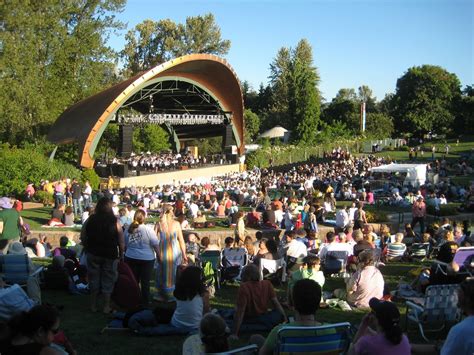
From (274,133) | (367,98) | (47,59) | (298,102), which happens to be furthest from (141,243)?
(367,98)

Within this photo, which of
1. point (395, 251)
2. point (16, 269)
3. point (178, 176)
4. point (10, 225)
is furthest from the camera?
point (178, 176)

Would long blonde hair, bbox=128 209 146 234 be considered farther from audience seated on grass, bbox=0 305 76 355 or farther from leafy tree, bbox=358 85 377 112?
leafy tree, bbox=358 85 377 112

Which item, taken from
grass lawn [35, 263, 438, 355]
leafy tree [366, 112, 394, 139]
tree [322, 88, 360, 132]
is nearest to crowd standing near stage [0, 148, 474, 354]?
grass lawn [35, 263, 438, 355]

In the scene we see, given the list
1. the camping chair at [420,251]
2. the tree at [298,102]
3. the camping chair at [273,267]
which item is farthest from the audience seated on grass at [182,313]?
the tree at [298,102]

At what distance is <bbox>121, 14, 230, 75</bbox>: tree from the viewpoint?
53.6 meters

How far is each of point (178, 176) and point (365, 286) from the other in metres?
23.2

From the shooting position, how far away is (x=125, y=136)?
26672mm

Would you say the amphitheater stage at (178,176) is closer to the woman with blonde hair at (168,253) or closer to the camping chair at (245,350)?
the woman with blonde hair at (168,253)

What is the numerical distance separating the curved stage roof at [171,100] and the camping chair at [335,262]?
1764 centimetres

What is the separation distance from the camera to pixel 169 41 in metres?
52.9

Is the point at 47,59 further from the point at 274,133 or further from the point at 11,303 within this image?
the point at 11,303

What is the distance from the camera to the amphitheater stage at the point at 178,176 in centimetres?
2564

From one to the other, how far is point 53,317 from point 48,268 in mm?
4144

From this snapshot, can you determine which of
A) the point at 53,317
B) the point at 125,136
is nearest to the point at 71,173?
the point at 125,136
